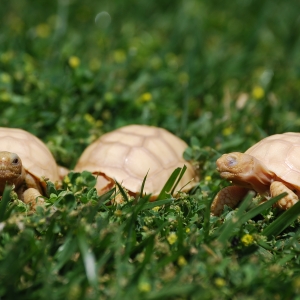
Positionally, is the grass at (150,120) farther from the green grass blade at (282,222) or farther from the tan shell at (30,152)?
the tan shell at (30,152)

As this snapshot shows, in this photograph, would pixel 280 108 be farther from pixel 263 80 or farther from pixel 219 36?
pixel 219 36

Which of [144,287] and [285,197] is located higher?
[285,197]

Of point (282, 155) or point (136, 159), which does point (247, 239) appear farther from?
point (136, 159)

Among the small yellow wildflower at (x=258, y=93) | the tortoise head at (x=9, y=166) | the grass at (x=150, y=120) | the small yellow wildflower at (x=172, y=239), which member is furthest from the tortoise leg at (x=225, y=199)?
the small yellow wildflower at (x=258, y=93)

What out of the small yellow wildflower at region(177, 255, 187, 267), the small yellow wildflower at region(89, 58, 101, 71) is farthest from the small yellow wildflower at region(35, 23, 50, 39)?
the small yellow wildflower at region(177, 255, 187, 267)

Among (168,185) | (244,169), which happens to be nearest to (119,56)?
(168,185)

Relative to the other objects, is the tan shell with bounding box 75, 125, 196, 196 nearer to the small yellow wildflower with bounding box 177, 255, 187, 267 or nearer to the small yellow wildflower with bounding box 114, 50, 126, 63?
the small yellow wildflower with bounding box 177, 255, 187, 267
